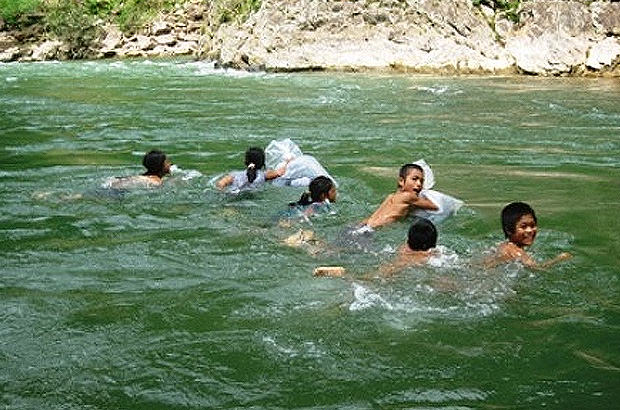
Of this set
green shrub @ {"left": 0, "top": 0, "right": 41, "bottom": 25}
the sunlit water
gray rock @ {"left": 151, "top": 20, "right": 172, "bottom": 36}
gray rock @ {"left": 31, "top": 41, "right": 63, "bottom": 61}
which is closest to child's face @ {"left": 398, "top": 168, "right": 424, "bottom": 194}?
the sunlit water

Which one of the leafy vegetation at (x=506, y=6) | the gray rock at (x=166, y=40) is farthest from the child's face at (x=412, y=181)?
the gray rock at (x=166, y=40)

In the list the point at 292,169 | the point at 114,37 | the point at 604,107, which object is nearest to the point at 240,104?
the point at 604,107

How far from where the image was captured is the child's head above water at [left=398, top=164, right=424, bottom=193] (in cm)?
728

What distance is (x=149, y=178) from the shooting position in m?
8.90

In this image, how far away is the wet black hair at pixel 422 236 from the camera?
5980 millimetres

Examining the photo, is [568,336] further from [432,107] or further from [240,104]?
[240,104]

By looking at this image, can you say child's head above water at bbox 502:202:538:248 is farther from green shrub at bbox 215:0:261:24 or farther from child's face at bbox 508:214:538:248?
green shrub at bbox 215:0:261:24

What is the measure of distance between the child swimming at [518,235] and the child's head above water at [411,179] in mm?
1414

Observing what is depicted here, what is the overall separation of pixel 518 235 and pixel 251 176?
11.6 feet

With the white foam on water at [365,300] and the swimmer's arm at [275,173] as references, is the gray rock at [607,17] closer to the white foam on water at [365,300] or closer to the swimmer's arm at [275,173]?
the swimmer's arm at [275,173]

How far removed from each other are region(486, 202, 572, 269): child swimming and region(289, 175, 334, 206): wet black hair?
2164 mm

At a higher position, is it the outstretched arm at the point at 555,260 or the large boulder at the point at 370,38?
the large boulder at the point at 370,38

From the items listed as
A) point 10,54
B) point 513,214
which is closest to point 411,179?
point 513,214

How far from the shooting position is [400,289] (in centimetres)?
547
